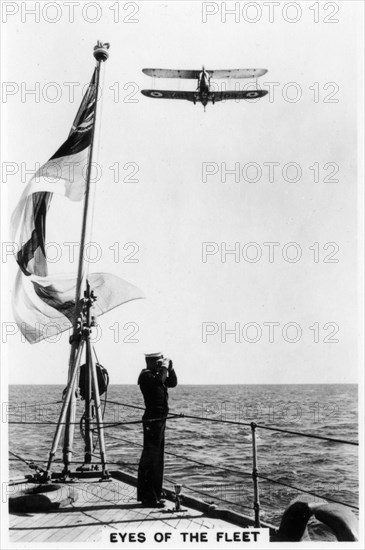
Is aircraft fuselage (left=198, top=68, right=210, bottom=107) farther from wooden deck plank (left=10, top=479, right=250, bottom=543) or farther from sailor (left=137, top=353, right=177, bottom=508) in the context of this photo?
wooden deck plank (left=10, top=479, right=250, bottom=543)

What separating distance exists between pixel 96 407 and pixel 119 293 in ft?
5.07

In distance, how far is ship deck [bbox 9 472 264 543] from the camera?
5352 mm

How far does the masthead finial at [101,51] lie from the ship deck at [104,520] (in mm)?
5459

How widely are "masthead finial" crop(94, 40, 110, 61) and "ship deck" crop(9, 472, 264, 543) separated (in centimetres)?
546

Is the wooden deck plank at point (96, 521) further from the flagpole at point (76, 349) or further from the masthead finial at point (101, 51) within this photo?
the masthead finial at point (101, 51)

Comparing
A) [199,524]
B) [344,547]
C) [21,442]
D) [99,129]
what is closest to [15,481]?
[199,524]

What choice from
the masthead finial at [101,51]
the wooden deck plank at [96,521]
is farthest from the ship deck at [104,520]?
the masthead finial at [101,51]

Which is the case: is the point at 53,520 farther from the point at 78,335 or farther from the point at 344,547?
the point at 344,547

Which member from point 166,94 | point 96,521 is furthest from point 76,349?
point 166,94

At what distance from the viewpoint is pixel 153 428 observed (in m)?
6.11

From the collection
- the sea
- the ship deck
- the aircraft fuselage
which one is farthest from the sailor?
the aircraft fuselage

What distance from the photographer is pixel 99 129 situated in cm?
780

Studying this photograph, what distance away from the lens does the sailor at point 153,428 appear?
607 cm

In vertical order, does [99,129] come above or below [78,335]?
above
